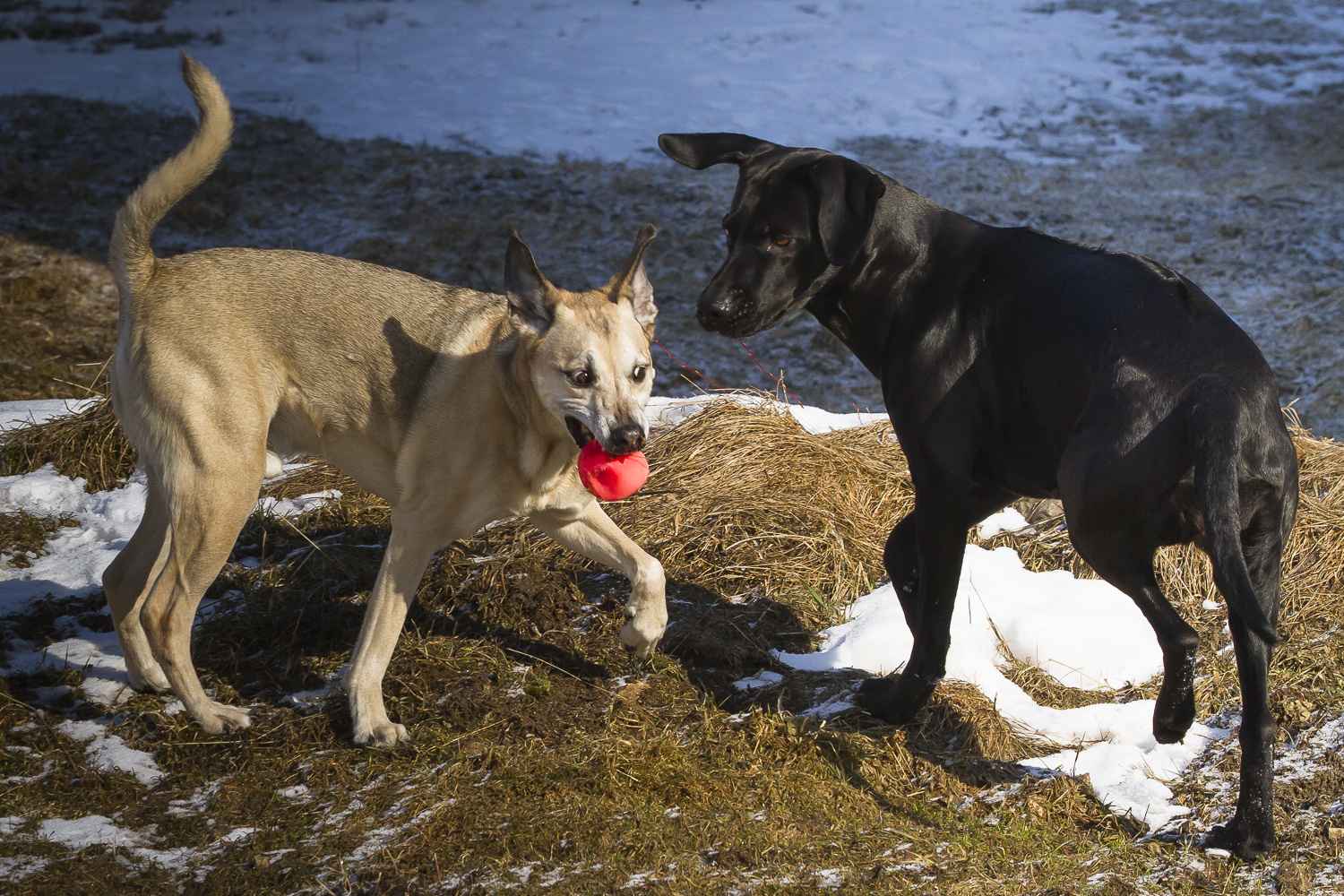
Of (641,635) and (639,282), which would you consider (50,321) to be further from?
(641,635)

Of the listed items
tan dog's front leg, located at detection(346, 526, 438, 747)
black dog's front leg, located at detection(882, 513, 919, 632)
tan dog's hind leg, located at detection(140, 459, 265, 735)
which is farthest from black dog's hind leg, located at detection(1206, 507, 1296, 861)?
tan dog's hind leg, located at detection(140, 459, 265, 735)

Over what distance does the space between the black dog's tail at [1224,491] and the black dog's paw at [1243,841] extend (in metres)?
0.82

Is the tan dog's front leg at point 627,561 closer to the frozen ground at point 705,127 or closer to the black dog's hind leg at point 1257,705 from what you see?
the black dog's hind leg at point 1257,705

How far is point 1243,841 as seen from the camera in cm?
321

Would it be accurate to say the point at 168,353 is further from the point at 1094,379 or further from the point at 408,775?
the point at 1094,379

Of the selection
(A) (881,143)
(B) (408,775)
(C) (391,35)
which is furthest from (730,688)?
(C) (391,35)

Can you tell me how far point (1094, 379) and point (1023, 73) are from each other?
12.4 m

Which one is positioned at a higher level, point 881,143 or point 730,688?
point 881,143

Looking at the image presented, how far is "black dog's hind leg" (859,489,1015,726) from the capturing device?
11.7ft

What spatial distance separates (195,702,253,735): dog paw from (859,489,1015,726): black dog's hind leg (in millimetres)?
2251

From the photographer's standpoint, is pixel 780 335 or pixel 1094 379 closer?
pixel 1094 379

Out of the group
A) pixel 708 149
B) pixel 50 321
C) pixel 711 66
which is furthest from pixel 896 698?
pixel 711 66

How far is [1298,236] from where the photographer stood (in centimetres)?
984

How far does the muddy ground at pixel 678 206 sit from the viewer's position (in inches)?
337
